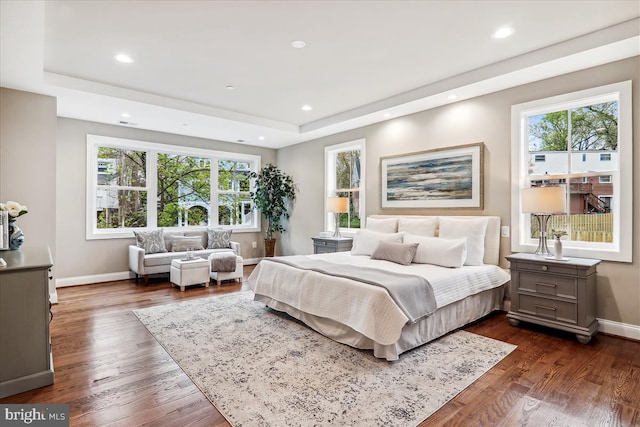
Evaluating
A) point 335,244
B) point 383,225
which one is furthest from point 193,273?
point 383,225

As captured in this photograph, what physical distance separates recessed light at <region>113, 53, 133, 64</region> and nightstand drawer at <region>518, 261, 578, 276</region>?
14.7 feet

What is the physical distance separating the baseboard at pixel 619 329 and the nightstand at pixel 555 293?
144 mm

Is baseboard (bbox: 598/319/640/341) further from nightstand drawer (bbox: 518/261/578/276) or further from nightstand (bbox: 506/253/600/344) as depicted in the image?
nightstand drawer (bbox: 518/261/578/276)

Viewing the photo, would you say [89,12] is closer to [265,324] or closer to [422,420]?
[265,324]

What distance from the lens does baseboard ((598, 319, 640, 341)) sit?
313 centimetres

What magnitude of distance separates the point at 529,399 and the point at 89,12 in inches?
167

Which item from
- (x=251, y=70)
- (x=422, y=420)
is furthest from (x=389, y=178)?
(x=422, y=420)

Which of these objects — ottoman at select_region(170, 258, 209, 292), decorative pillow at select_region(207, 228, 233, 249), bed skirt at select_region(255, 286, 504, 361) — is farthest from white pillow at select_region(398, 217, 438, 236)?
decorative pillow at select_region(207, 228, 233, 249)

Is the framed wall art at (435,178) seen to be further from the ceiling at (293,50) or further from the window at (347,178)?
the ceiling at (293,50)

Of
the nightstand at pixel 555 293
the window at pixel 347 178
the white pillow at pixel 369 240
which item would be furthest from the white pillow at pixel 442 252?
the window at pixel 347 178

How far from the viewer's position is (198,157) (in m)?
6.88

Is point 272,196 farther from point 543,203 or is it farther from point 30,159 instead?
point 543,203

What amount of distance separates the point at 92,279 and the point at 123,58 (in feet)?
12.4

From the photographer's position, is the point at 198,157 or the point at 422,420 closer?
the point at 422,420
